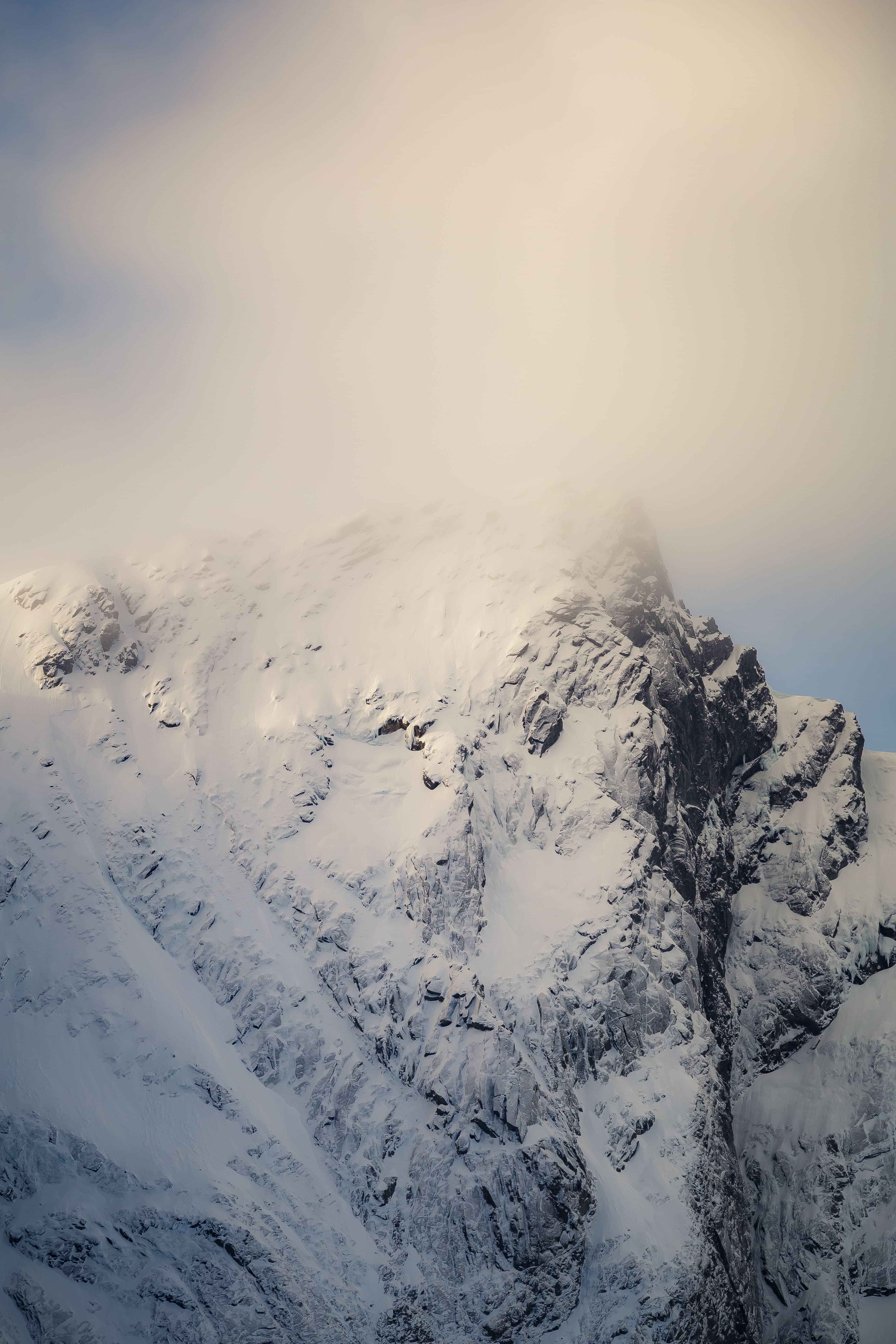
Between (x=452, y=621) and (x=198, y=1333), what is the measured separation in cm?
8277

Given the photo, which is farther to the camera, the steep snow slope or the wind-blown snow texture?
the steep snow slope

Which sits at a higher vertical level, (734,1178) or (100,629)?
(100,629)

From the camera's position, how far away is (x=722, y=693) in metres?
116

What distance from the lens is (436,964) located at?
79.4 meters

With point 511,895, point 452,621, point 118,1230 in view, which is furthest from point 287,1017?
point 452,621

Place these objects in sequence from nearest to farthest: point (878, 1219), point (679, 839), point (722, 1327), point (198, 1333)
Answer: point (198, 1333) < point (722, 1327) < point (878, 1219) < point (679, 839)

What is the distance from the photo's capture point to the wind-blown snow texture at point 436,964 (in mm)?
66062

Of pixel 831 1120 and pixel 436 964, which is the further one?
pixel 831 1120

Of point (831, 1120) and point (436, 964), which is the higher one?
point (436, 964)

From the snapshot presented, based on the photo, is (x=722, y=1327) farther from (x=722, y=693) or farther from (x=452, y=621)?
(x=452, y=621)

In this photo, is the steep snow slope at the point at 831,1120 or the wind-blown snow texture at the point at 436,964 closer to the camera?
the wind-blown snow texture at the point at 436,964

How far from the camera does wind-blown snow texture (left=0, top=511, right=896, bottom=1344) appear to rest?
6606 centimetres

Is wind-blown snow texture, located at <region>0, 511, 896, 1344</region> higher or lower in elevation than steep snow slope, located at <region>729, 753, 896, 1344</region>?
higher

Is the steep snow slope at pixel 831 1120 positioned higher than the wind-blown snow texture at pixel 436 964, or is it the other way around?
the wind-blown snow texture at pixel 436 964
